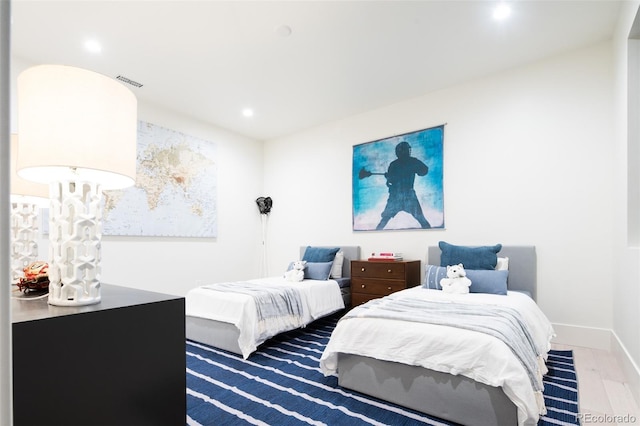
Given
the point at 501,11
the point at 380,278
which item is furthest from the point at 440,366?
the point at 501,11

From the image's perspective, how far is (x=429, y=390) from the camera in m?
1.87

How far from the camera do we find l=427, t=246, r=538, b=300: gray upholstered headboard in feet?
10.7

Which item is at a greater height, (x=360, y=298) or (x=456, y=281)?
(x=456, y=281)

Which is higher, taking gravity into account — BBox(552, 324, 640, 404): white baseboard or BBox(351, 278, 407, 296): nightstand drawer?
BBox(351, 278, 407, 296): nightstand drawer

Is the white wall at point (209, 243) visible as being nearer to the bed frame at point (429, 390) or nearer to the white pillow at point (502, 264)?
the bed frame at point (429, 390)

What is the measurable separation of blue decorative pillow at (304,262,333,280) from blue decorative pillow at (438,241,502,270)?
54.8 inches

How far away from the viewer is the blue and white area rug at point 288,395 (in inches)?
72.9

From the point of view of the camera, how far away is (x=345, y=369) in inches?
86.7

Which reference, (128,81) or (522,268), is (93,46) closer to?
(128,81)

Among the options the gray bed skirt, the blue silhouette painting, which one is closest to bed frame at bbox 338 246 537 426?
the gray bed skirt

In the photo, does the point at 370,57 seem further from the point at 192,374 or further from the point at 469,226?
the point at 192,374

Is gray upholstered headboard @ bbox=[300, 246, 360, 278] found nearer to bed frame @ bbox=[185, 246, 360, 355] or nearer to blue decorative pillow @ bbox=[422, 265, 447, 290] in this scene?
blue decorative pillow @ bbox=[422, 265, 447, 290]

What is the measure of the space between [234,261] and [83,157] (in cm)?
442

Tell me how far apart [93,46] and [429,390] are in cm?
381
